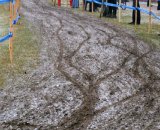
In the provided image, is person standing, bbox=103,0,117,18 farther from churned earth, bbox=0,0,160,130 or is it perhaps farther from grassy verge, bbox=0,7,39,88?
grassy verge, bbox=0,7,39,88

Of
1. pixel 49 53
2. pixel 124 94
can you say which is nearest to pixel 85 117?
pixel 124 94

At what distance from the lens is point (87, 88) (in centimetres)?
875

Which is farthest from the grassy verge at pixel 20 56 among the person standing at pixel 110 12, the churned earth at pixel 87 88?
the person standing at pixel 110 12

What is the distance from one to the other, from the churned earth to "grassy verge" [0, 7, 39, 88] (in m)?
0.28

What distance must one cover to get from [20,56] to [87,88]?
3.40m

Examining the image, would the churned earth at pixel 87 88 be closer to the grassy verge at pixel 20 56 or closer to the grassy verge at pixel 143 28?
the grassy verge at pixel 20 56

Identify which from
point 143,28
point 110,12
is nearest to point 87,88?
point 143,28

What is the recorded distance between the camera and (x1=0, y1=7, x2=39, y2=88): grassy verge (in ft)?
32.4

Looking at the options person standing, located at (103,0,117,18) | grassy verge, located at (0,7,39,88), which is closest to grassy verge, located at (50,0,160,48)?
person standing, located at (103,0,117,18)

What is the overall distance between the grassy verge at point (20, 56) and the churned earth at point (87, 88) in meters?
0.28

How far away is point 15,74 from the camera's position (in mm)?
9734

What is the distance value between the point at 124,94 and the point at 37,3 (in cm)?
1774

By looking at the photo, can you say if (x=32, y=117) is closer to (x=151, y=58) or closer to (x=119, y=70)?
(x=119, y=70)

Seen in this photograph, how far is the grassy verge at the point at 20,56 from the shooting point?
9868 mm
